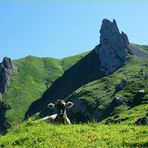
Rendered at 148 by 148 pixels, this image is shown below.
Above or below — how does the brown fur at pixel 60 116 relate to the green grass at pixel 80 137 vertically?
below

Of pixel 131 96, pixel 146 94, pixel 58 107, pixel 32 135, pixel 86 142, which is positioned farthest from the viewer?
pixel 131 96

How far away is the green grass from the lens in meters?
18.9

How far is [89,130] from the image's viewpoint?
73.1 feet

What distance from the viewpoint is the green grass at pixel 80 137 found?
1892 centimetres

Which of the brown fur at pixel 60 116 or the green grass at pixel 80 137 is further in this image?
the brown fur at pixel 60 116

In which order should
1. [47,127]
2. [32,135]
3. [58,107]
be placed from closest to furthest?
[32,135]
[47,127]
[58,107]

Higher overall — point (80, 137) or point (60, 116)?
point (80, 137)

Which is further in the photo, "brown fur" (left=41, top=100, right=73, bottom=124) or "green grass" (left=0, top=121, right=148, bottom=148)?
"brown fur" (left=41, top=100, right=73, bottom=124)

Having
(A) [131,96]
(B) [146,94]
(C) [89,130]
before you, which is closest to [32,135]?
(C) [89,130]

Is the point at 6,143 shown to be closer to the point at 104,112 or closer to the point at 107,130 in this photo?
the point at 107,130

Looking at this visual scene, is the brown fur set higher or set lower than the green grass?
lower

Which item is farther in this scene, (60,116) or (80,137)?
(60,116)

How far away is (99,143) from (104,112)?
552 feet

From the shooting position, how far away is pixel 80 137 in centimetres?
2069
